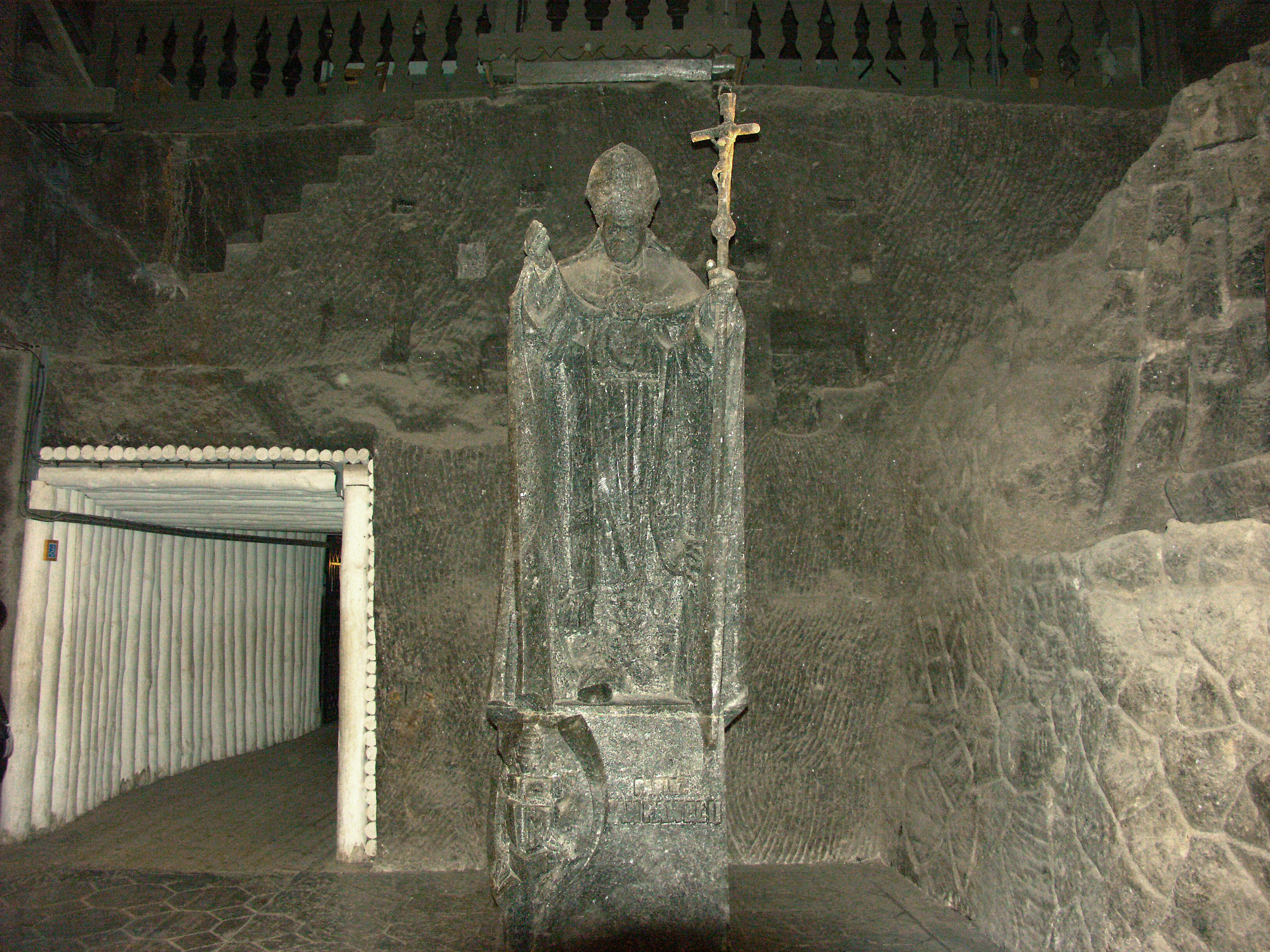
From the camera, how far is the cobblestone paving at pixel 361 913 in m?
3.38

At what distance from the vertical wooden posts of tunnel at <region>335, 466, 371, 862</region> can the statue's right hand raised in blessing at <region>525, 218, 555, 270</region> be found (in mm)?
1903

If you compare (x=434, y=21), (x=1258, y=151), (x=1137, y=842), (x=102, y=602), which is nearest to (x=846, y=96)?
(x=1258, y=151)

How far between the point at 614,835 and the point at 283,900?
1861mm

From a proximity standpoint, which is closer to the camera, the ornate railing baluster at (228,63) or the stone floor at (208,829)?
the stone floor at (208,829)

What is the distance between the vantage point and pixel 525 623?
2.94 m

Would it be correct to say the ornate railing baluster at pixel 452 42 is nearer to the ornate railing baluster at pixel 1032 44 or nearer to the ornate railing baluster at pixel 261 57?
the ornate railing baluster at pixel 261 57

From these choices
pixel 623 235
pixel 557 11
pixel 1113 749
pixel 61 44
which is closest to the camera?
pixel 1113 749

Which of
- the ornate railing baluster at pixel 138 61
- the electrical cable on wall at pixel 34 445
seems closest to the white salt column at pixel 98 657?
the electrical cable on wall at pixel 34 445

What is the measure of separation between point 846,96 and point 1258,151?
1.98 m

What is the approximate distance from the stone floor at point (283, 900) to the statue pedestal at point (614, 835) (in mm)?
673

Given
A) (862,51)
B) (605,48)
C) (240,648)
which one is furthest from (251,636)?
(862,51)

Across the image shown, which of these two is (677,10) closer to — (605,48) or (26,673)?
(605,48)

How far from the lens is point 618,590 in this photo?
308cm

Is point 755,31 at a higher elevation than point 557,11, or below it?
below
